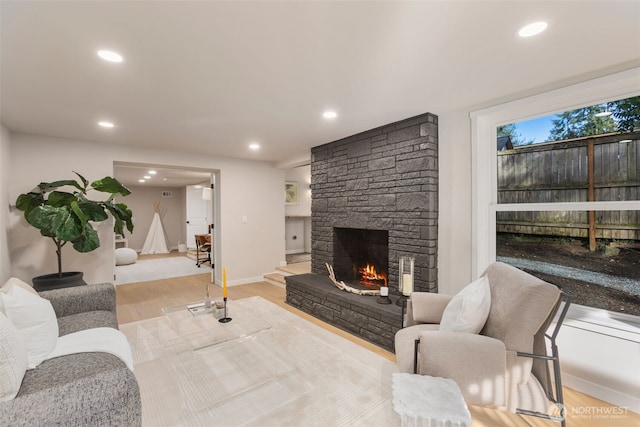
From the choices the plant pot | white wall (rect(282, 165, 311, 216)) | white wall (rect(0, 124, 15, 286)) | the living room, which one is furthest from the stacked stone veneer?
white wall (rect(0, 124, 15, 286))

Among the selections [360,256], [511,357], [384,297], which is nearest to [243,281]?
[360,256]

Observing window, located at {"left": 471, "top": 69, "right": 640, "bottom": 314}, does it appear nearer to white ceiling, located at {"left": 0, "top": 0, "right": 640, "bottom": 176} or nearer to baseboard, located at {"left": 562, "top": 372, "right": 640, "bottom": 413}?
white ceiling, located at {"left": 0, "top": 0, "right": 640, "bottom": 176}

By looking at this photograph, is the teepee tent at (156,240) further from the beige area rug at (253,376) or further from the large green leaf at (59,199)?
the beige area rug at (253,376)

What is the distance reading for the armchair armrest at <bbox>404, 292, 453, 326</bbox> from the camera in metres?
2.07

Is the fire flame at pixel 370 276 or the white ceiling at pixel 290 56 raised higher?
the white ceiling at pixel 290 56

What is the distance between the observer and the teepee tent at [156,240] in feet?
29.0

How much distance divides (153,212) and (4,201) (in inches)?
254

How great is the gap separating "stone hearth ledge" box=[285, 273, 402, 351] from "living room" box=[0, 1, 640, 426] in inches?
28.0

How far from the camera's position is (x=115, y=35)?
5.18ft

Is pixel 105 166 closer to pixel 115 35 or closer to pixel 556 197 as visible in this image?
pixel 115 35

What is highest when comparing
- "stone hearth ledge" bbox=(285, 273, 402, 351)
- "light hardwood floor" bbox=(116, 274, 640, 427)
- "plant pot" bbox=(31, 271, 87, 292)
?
"plant pot" bbox=(31, 271, 87, 292)

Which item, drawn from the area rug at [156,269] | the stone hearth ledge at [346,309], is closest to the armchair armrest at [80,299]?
the stone hearth ledge at [346,309]

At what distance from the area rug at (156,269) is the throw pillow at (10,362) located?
456 centimetres

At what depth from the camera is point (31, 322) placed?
1605mm
